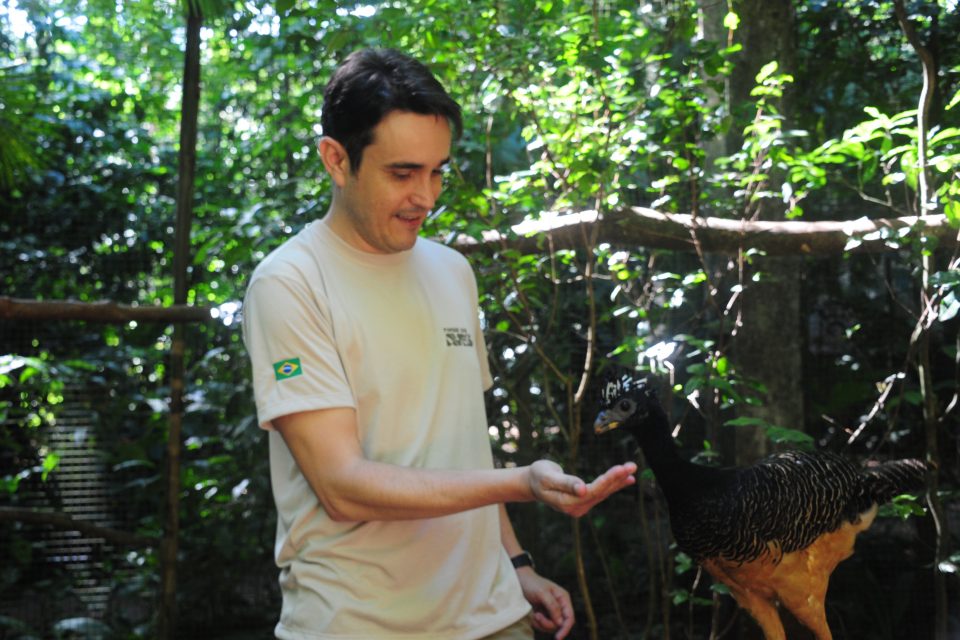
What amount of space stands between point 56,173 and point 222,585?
261cm

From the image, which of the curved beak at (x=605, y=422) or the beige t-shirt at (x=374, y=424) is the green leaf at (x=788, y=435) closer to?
the curved beak at (x=605, y=422)

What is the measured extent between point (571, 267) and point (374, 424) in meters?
2.70

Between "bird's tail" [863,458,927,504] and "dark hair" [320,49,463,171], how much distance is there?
1807 millimetres

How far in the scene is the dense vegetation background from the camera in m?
3.29

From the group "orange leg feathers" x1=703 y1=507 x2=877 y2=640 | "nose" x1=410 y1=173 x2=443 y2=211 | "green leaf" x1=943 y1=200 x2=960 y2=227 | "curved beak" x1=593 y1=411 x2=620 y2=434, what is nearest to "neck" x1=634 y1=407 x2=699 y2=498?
"curved beak" x1=593 y1=411 x2=620 y2=434

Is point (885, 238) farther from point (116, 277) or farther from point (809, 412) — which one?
point (116, 277)

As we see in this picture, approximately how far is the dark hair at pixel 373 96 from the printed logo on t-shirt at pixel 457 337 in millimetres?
374

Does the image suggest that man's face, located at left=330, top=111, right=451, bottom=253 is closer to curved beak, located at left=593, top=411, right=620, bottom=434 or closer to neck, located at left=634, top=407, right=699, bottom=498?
curved beak, located at left=593, top=411, right=620, bottom=434

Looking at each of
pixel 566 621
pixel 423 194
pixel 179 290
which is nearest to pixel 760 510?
pixel 566 621

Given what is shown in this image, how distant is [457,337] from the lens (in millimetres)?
1953

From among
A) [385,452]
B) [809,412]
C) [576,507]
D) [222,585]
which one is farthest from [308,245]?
[222,585]

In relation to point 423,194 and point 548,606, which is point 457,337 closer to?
point 423,194

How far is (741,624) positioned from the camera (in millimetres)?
3768

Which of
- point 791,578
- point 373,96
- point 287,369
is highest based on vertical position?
point 373,96
